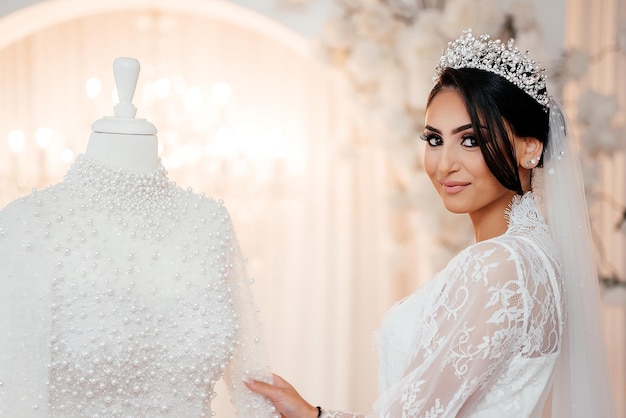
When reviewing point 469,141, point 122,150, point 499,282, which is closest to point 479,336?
point 499,282

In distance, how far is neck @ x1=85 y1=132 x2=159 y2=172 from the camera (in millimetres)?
1532

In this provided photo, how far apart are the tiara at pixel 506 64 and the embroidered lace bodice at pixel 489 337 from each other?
1.11 feet

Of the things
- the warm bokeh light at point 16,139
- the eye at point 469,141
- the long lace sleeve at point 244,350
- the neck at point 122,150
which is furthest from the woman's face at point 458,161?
the warm bokeh light at point 16,139

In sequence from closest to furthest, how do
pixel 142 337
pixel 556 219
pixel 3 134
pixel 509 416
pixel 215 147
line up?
pixel 142 337 < pixel 509 416 < pixel 556 219 < pixel 215 147 < pixel 3 134

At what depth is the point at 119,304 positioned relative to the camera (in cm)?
147

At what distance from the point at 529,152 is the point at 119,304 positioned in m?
1.00

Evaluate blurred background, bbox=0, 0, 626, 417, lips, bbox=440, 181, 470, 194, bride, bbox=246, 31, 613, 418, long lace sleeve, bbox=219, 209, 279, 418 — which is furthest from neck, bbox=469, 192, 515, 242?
blurred background, bbox=0, 0, 626, 417

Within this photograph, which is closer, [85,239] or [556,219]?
[85,239]

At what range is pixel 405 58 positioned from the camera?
310 centimetres

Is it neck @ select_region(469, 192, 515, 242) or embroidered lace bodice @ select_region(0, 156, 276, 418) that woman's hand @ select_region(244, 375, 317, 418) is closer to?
embroidered lace bodice @ select_region(0, 156, 276, 418)

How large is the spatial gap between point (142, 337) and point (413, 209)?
1.92 metres

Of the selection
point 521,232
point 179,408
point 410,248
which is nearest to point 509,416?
point 521,232

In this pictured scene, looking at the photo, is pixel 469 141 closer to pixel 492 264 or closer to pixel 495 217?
pixel 495 217

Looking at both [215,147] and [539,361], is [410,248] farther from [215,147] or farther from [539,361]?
[539,361]
